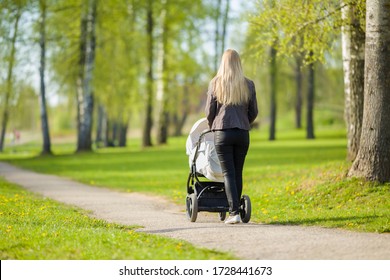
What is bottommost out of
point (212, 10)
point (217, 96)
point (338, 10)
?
point (217, 96)

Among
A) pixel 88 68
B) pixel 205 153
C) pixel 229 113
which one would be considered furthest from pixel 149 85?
pixel 229 113

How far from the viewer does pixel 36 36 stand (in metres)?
32.9

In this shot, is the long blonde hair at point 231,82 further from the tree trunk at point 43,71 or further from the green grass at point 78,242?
the tree trunk at point 43,71

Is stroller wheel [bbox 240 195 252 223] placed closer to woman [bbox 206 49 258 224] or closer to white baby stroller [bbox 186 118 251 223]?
white baby stroller [bbox 186 118 251 223]

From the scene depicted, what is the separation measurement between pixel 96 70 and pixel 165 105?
18.4 feet

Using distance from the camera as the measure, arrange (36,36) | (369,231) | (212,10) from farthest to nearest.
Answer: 1. (212,10)
2. (36,36)
3. (369,231)

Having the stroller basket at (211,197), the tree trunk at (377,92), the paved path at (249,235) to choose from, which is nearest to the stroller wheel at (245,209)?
the paved path at (249,235)

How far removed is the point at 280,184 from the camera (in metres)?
16.7

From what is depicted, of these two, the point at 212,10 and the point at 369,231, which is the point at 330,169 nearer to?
the point at 369,231

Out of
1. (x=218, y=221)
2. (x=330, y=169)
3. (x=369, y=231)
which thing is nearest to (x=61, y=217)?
(x=218, y=221)

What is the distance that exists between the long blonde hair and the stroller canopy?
0.75 m

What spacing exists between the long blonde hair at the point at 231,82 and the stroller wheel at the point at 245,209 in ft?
4.95

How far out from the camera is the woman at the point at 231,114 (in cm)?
982

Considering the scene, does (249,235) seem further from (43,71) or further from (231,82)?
(43,71)
